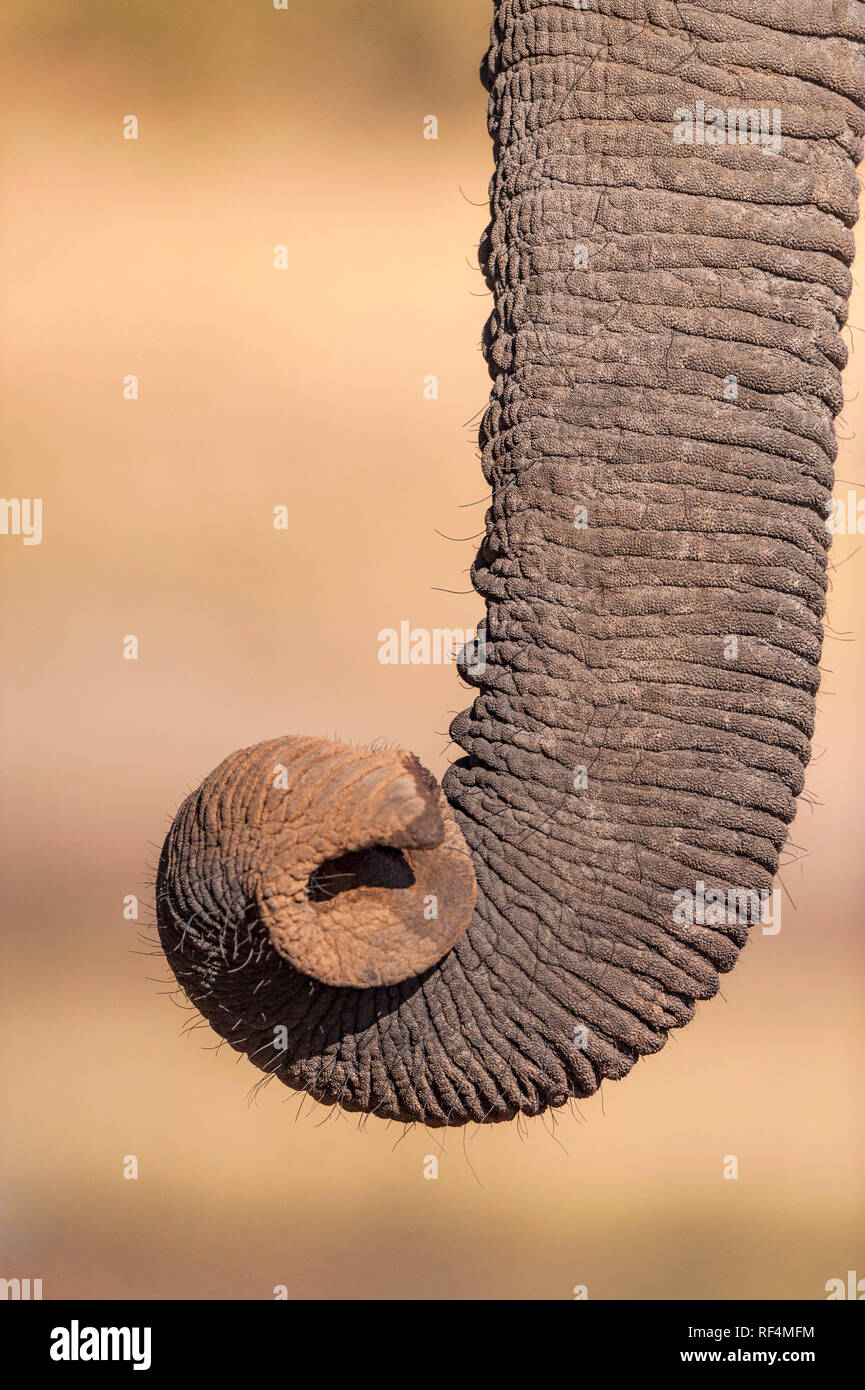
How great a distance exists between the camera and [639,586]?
0.93m

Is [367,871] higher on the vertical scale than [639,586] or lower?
lower

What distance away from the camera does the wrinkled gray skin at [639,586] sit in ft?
3.03

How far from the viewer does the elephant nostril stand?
873mm

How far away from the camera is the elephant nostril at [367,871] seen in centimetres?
87

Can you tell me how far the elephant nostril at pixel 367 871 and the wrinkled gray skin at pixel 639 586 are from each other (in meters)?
0.07

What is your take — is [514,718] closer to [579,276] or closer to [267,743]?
[267,743]

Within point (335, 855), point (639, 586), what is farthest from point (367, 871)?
point (639, 586)

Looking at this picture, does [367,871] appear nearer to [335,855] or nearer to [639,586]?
[335,855]

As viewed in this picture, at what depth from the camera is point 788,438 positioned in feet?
3.07

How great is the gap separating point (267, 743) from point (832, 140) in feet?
1.71

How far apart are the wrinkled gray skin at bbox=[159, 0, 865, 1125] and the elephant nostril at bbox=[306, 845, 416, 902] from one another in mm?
71

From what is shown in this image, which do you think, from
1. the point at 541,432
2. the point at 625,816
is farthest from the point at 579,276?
the point at 625,816

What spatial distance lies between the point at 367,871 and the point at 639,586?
0.24 meters

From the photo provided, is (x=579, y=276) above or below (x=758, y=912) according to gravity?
above
